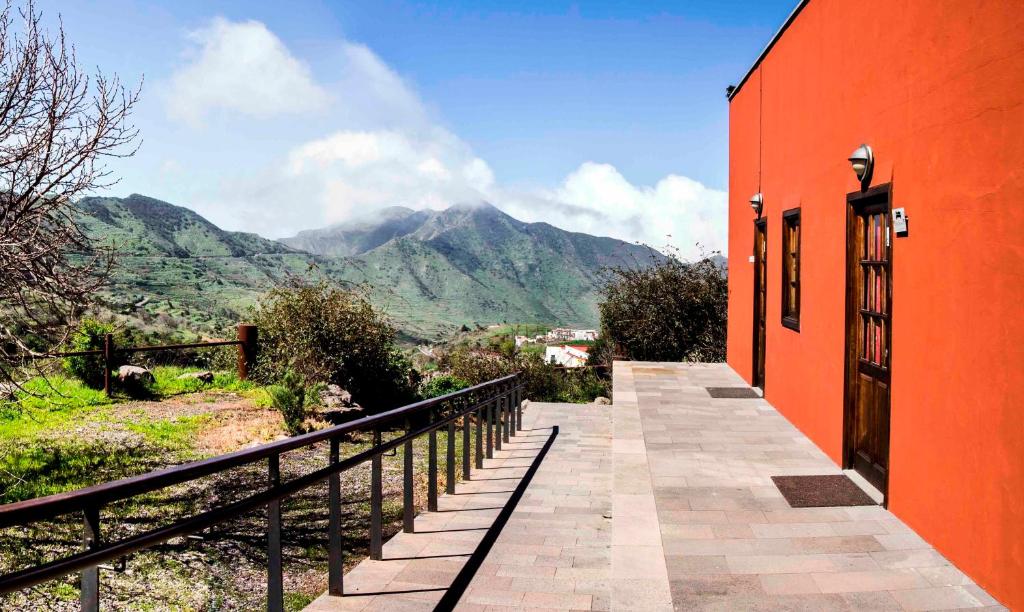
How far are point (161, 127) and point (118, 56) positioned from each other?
93 centimetres

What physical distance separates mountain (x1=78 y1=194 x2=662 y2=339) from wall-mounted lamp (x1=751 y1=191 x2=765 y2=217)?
753 centimetres

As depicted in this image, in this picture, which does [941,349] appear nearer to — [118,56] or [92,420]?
[118,56]

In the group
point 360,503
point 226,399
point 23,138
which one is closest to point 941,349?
point 360,503

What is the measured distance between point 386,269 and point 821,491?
72055 mm

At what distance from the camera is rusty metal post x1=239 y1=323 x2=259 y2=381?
41.2 ft

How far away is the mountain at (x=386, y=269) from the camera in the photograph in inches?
989

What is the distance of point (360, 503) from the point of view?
257 inches

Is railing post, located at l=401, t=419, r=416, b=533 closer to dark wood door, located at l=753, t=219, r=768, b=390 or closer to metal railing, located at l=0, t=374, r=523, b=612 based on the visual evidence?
metal railing, located at l=0, t=374, r=523, b=612

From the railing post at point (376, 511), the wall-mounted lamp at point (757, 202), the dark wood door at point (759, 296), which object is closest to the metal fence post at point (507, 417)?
the dark wood door at point (759, 296)

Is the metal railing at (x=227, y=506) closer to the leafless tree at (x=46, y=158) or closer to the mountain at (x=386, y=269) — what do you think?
the leafless tree at (x=46, y=158)

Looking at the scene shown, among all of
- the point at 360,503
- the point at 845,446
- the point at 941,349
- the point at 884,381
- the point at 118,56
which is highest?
the point at 118,56

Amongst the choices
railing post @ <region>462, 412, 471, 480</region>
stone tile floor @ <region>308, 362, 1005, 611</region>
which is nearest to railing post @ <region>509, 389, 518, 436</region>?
stone tile floor @ <region>308, 362, 1005, 611</region>

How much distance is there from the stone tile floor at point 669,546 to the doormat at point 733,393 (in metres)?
2.28

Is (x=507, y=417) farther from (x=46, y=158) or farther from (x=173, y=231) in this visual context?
(x=173, y=231)
